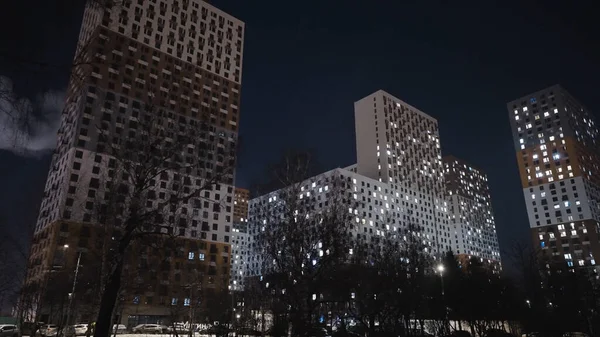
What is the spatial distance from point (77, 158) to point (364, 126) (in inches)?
3887

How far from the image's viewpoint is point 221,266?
93.7 meters

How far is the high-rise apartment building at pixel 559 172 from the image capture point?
127 metres

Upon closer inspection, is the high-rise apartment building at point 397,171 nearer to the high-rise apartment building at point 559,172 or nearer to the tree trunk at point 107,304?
the high-rise apartment building at point 559,172

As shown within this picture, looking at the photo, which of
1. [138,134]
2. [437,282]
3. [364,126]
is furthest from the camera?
[364,126]

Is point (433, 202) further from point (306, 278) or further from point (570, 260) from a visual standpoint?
point (306, 278)

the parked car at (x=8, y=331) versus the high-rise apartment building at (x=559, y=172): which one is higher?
the high-rise apartment building at (x=559, y=172)

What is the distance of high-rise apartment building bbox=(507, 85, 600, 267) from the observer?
127438 millimetres

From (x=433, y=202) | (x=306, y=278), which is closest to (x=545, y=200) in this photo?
(x=433, y=202)

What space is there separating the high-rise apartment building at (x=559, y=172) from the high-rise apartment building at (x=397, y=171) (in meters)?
31.3

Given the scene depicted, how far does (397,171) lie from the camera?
144625 mm

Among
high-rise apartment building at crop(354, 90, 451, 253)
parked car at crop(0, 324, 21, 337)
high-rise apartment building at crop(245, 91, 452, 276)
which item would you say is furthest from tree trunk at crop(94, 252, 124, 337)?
high-rise apartment building at crop(354, 90, 451, 253)

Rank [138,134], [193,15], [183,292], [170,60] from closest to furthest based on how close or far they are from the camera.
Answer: [138,134] → [183,292] → [170,60] → [193,15]

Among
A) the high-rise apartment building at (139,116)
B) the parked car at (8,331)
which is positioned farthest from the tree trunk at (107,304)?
the high-rise apartment building at (139,116)

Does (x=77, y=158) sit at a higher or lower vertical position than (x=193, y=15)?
lower
